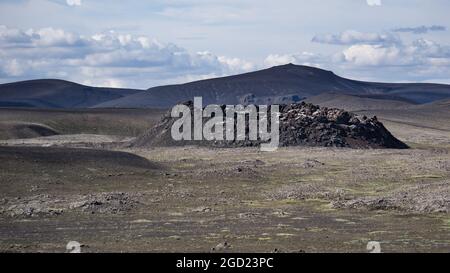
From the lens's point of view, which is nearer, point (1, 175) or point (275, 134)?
point (1, 175)

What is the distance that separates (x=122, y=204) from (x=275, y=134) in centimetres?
5647

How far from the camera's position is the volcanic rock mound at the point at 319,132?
97500 mm

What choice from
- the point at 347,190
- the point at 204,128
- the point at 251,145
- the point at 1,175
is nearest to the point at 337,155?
the point at 251,145

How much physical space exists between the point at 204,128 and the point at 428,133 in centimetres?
5749

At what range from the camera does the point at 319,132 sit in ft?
324

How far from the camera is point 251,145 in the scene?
319ft

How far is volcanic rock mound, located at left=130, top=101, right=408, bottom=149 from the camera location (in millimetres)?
97500
